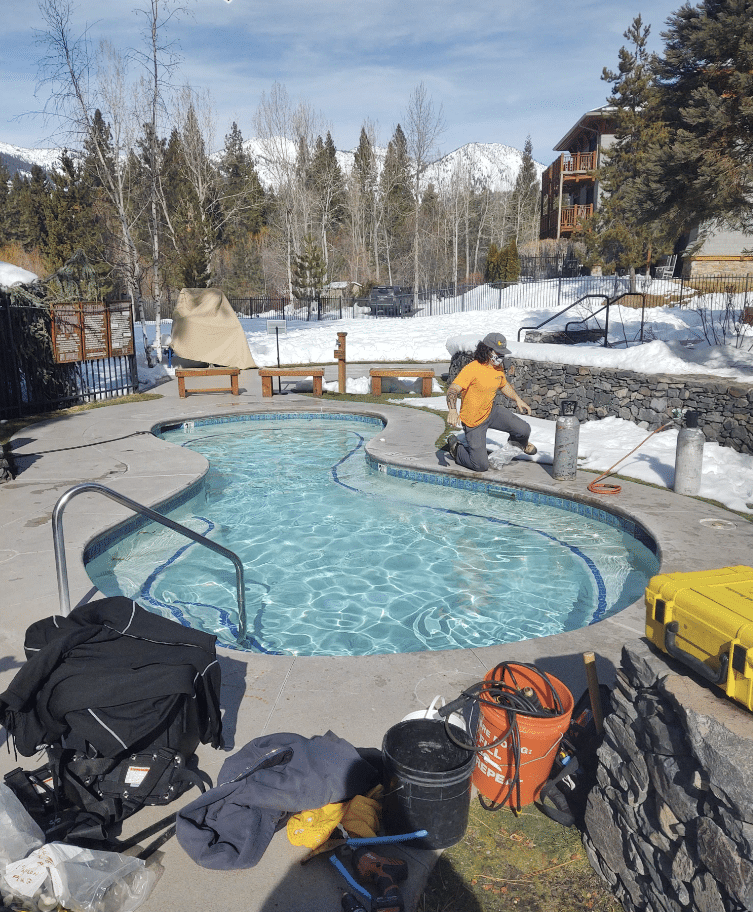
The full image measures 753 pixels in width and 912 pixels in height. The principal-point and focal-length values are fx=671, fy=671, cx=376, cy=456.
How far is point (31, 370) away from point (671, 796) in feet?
44.5

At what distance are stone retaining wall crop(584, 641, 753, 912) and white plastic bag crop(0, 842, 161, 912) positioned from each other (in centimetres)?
181

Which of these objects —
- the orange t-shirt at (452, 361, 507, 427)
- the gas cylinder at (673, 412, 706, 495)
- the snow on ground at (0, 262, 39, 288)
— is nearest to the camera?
the gas cylinder at (673, 412, 706, 495)

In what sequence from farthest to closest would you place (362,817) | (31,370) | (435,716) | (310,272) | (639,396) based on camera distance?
(310,272) → (31,370) → (639,396) → (435,716) → (362,817)

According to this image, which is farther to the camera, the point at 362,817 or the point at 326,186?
the point at 326,186

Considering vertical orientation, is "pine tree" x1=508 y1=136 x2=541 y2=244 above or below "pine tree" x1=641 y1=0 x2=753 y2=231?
above

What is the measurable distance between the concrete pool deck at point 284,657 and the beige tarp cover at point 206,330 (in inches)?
346

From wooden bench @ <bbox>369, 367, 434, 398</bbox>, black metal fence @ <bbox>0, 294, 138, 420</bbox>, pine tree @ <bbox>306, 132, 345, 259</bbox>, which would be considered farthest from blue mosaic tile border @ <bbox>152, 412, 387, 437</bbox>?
pine tree @ <bbox>306, 132, 345, 259</bbox>

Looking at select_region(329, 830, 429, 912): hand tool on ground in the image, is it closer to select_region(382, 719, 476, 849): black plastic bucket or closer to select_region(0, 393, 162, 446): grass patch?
select_region(382, 719, 476, 849): black plastic bucket

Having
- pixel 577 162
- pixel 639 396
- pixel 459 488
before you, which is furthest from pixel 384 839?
pixel 577 162

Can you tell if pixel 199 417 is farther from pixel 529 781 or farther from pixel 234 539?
pixel 529 781

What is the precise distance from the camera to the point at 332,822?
2.76 m

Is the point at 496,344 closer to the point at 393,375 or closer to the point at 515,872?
the point at 515,872

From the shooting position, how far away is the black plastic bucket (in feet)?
8.84

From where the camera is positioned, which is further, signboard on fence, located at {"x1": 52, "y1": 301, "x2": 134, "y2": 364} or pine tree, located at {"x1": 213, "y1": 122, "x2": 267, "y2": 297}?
pine tree, located at {"x1": 213, "y1": 122, "x2": 267, "y2": 297}
